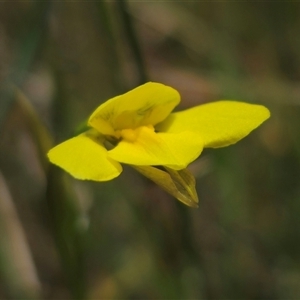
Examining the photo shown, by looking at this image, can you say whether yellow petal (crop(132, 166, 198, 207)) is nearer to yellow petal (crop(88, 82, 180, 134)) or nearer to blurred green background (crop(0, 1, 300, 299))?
yellow petal (crop(88, 82, 180, 134))

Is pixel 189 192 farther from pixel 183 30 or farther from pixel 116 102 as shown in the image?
pixel 183 30

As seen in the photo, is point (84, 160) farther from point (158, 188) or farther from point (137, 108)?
point (158, 188)

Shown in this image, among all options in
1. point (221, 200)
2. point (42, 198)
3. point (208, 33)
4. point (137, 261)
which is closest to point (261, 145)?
point (221, 200)

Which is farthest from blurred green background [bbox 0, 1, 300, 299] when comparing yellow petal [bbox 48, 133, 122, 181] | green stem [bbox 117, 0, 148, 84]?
yellow petal [bbox 48, 133, 122, 181]

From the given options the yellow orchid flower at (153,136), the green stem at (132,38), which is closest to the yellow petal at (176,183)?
the yellow orchid flower at (153,136)

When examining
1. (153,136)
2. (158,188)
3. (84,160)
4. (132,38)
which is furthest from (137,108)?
(158,188)

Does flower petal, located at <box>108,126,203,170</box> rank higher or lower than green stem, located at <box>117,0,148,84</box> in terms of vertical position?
lower
